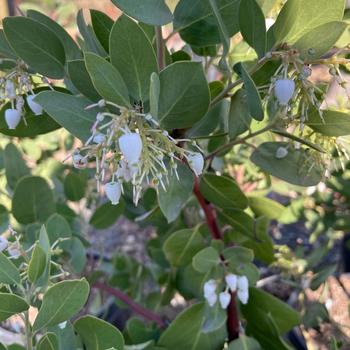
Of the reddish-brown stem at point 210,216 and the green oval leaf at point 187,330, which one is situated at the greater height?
the reddish-brown stem at point 210,216

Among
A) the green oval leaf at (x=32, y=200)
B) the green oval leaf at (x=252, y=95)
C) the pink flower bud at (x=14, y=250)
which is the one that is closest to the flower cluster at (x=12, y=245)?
the pink flower bud at (x=14, y=250)

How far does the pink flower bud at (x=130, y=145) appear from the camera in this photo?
51cm

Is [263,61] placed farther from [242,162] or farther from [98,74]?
[242,162]

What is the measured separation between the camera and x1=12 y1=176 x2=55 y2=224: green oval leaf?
3.27ft

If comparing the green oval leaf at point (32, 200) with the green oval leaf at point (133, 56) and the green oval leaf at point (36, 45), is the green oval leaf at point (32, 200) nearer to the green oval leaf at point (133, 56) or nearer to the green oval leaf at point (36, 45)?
the green oval leaf at point (36, 45)

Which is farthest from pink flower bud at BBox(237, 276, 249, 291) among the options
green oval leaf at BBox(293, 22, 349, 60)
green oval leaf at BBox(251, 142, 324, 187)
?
green oval leaf at BBox(293, 22, 349, 60)

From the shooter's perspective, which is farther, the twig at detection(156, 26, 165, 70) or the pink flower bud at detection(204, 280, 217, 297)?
the pink flower bud at detection(204, 280, 217, 297)

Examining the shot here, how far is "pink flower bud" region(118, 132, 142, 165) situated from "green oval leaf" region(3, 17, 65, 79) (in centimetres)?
23

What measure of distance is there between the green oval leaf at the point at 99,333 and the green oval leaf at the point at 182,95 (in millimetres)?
260

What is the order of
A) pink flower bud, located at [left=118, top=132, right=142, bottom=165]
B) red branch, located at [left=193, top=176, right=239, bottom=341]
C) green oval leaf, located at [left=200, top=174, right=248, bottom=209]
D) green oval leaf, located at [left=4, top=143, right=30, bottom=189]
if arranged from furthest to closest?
green oval leaf, located at [left=4, top=143, right=30, bottom=189]
red branch, located at [left=193, top=176, right=239, bottom=341]
green oval leaf, located at [left=200, top=174, right=248, bottom=209]
pink flower bud, located at [left=118, top=132, right=142, bottom=165]

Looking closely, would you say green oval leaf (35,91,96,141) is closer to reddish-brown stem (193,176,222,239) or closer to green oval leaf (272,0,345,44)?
green oval leaf (272,0,345,44)

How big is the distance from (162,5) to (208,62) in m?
0.30

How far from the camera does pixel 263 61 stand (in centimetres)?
64

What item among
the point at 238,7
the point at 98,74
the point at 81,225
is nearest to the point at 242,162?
the point at 81,225
